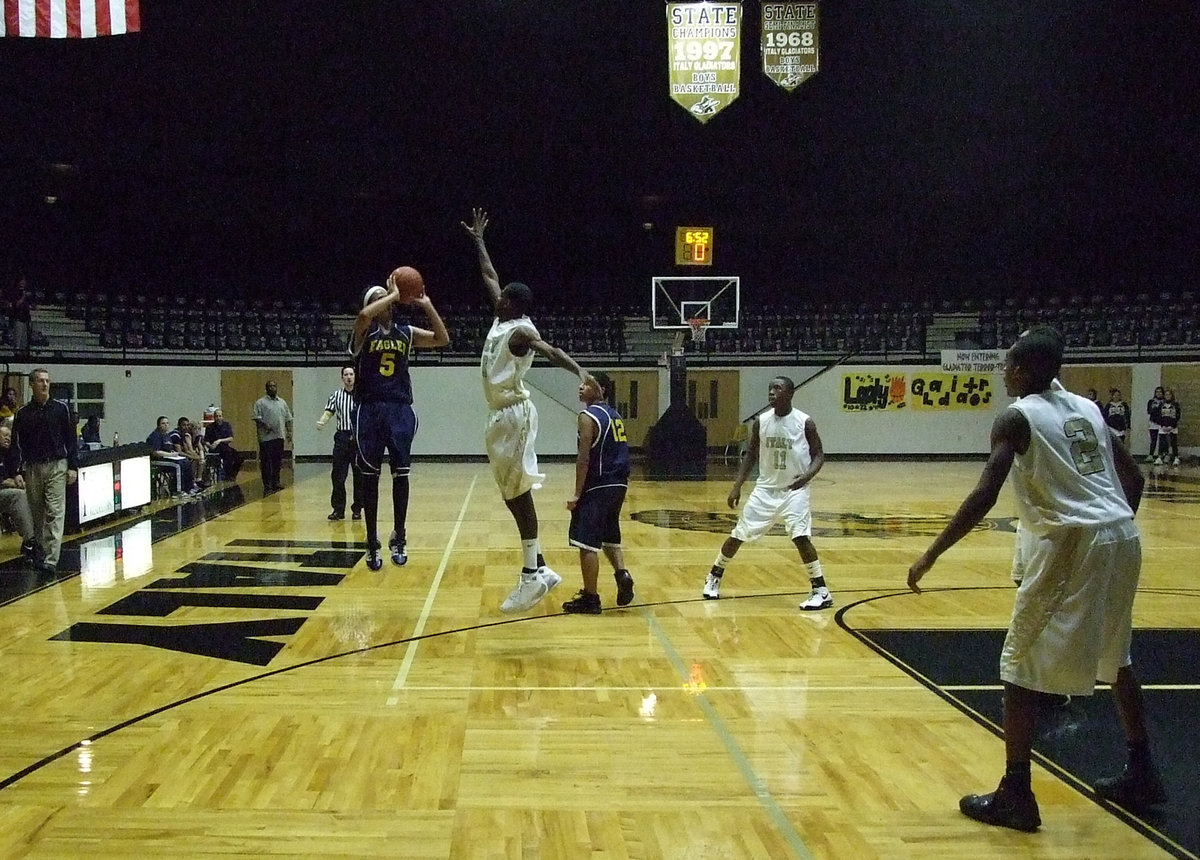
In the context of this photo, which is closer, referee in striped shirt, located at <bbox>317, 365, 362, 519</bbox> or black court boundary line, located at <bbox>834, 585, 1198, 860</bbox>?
black court boundary line, located at <bbox>834, 585, 1198, 860</bbox>

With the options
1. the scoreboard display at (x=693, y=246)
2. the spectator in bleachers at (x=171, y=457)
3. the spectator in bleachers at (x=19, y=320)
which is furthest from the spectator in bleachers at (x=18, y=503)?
the scoreboard display at (x=693, y=246)

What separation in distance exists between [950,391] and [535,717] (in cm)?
2370

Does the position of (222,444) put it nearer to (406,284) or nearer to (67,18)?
(67,18)

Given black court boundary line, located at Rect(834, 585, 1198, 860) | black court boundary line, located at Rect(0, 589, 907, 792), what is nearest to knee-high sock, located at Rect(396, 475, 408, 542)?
black court boundary line, located at Rect(0, 589, 907, 792)

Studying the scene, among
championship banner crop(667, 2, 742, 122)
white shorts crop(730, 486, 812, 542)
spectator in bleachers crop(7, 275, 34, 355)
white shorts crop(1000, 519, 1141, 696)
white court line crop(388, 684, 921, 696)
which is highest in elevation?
championship banner crop(667, 2, 742, 122)

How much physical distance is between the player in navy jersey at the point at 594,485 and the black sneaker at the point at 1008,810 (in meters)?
3.80

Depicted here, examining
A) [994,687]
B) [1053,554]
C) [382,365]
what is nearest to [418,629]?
[382,365]

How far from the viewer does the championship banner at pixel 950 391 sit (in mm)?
26344

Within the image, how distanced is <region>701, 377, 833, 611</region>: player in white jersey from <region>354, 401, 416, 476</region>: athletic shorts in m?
2.43

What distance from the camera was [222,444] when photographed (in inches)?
723

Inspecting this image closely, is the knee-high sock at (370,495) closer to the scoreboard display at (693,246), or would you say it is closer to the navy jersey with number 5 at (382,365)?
the navy jersey with number 5 at (382,365)

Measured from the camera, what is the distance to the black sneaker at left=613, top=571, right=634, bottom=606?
740cm

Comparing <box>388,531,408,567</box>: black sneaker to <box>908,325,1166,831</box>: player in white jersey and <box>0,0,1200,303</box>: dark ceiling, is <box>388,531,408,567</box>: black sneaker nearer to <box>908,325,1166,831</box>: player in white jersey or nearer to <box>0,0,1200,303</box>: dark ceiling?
<box>908,325,1166,831</box>: player in white jersey

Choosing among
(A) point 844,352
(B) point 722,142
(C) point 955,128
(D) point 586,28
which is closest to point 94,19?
(D) point 586,28
